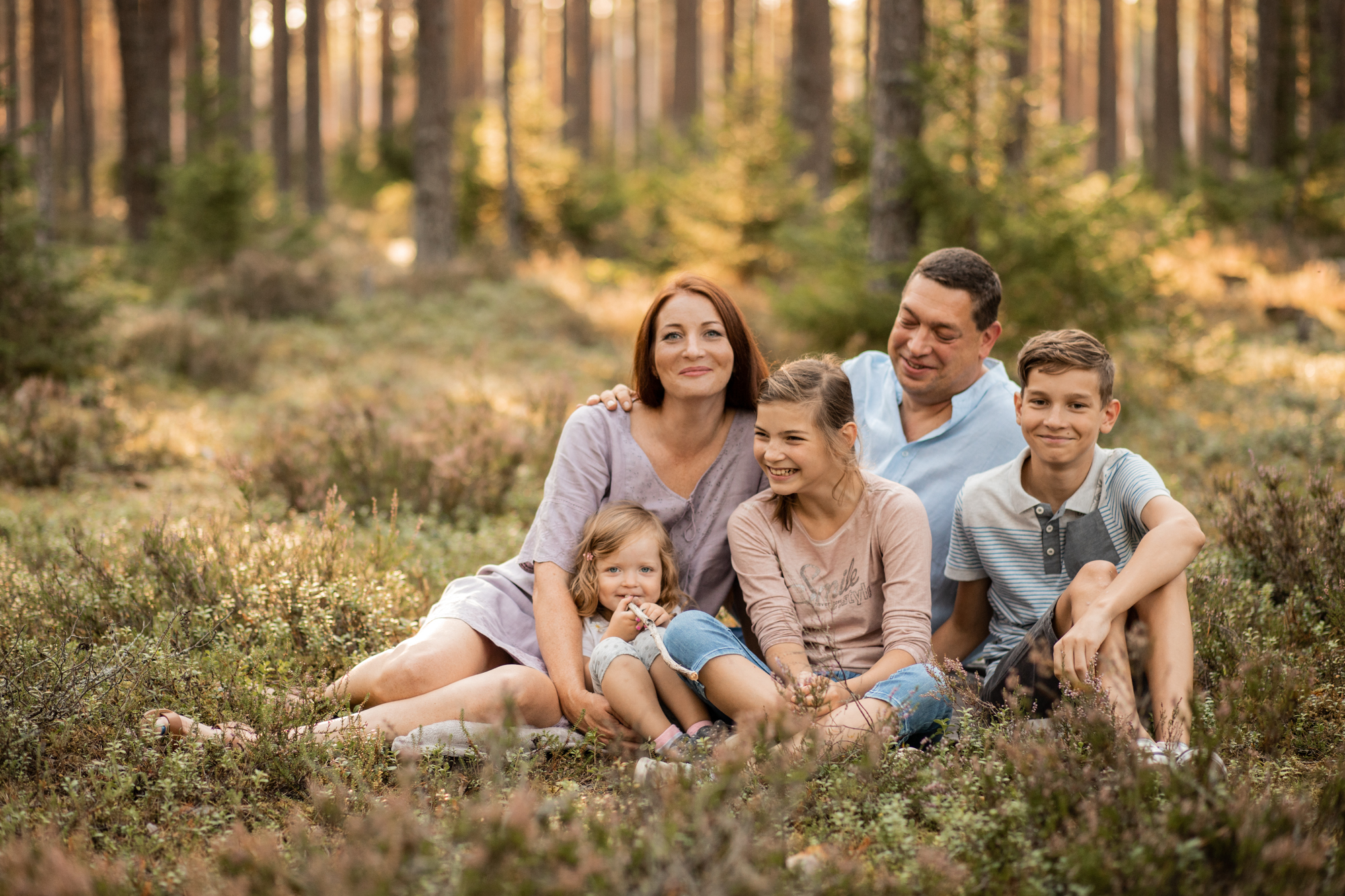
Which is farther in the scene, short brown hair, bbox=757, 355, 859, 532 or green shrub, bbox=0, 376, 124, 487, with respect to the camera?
green shrub, bbox=0, 376, 124, 487

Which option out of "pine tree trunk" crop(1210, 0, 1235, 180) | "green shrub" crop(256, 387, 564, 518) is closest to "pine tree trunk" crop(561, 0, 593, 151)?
"pine tree trunk" crop(1210, 0, 1235, 180)

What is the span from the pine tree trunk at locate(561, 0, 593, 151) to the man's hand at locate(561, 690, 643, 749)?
2508 cm

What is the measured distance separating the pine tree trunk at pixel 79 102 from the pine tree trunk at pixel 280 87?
5.58m

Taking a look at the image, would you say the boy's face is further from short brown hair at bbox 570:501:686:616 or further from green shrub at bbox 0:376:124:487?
green shrub at bbox 0:376:124:487

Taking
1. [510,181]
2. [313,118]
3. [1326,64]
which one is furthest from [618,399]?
[313,118]

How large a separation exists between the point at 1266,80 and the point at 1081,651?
17.5 metres

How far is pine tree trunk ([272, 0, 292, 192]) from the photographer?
23.1 metres

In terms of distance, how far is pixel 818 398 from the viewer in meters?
3.26

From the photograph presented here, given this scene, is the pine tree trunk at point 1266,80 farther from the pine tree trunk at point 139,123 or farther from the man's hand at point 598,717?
the pine tree trunk at point 139,123

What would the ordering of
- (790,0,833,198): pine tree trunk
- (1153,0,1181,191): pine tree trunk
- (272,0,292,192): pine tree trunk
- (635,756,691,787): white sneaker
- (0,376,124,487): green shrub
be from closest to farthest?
(635,756,691,787): white sneaker
(0,376,124,487): green shrub
(790,0,833,198): pine tree trunk
(1153,0,1181,191): pine tree trunk
(272,0,292,192): pine tree trunk

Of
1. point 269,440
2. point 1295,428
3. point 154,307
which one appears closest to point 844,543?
point 269,440

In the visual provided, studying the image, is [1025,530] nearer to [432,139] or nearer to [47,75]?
[47,75]

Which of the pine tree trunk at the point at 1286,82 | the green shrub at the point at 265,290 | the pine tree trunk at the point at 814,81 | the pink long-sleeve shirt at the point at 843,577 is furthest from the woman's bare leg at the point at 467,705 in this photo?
the pine tree trunk at the point at 1286,82

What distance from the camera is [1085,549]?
3182 millimetres
